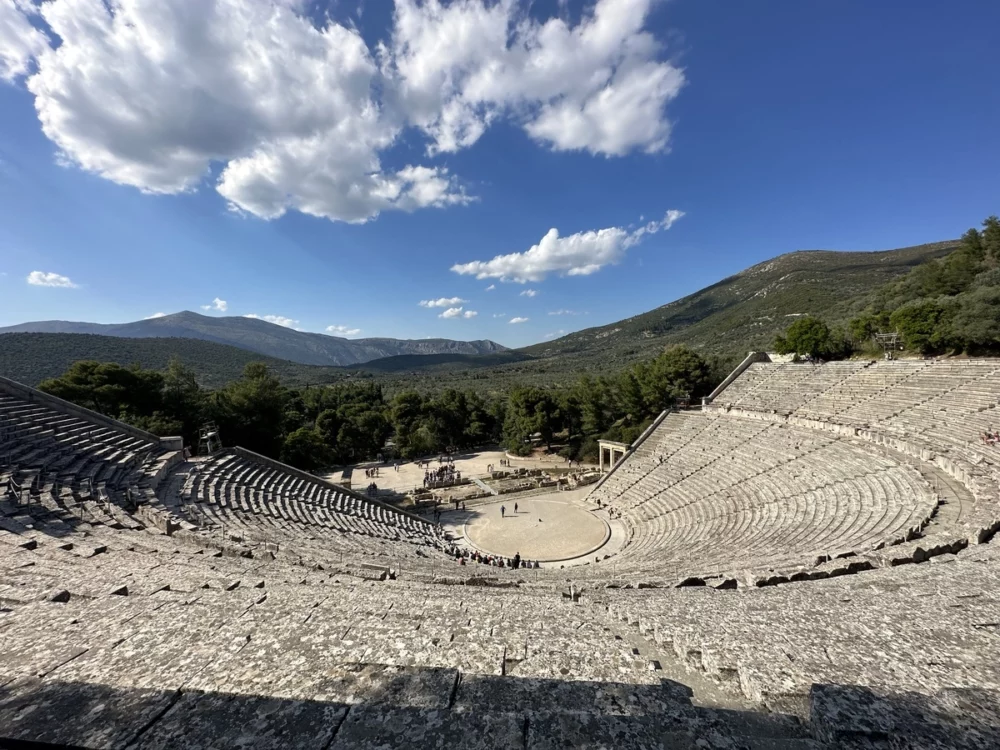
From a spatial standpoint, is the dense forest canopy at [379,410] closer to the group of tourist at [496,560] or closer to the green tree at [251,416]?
the green tree at [251,416]

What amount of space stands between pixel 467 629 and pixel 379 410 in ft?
139

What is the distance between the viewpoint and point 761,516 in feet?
52.2

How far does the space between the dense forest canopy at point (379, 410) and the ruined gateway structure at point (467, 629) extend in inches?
631

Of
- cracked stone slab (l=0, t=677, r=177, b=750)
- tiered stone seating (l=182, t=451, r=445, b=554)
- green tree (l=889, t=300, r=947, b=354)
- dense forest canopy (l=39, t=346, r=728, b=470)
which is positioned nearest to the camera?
cracked stone slab (l=0, t=677, r=177, b=750)

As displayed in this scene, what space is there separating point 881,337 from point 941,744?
40213 mm

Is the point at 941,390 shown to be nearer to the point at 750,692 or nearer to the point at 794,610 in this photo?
the point at 794,610

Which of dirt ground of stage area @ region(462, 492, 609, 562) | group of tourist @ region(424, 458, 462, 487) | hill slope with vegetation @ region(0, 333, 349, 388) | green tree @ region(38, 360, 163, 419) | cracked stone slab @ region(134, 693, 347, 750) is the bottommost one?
dirt ground of stage area @ region(462, 492, 609, 562)

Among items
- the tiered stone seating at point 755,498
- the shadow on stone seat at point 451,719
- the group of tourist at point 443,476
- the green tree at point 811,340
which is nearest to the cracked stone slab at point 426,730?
the shadow on stone seat at point 451,719

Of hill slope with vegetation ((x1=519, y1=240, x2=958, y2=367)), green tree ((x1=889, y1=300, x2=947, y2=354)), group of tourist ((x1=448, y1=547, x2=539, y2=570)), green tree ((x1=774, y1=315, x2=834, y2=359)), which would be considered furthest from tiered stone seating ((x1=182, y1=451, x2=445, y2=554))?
hill slope with vegetation ((x1=519, y1=240, x2=958, y2=367))

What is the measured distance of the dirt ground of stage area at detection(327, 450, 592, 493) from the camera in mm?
30859

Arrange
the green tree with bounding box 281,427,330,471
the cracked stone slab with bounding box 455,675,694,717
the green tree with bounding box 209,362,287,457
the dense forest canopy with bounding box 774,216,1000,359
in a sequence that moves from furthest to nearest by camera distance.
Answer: the green tree with bounding box 209,362,287,457
the green tree with bounding box 281,427,330,471
the dense forest canopy with bounding box 774,216,1000,359
the cracked stone slab with bounding box 455,675,694,717

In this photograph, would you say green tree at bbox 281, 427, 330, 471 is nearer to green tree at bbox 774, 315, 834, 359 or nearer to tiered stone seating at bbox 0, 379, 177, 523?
tiered stone seating at bbox 0, 379, 177, 523

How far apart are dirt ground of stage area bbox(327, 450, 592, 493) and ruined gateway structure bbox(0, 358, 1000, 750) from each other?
1624 centimetres

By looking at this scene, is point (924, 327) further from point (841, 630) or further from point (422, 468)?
point (422, 468)
